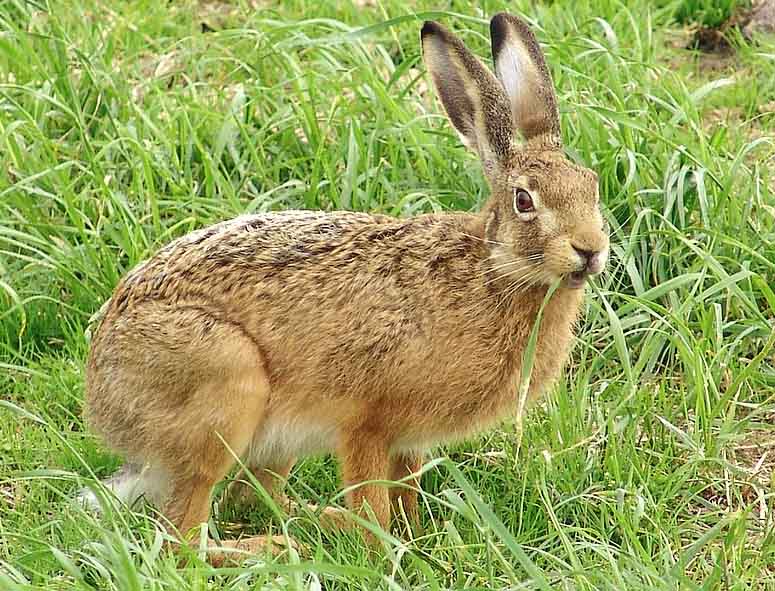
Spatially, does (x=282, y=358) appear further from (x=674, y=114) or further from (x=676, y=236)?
(x=674, y=114)

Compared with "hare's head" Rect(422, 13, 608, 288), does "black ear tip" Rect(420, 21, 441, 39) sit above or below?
above

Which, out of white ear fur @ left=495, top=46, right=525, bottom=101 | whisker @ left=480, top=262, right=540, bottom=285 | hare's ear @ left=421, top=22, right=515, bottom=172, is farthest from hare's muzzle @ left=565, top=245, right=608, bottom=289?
white ear fur @ left=495, top=46, right=525, bottom=101

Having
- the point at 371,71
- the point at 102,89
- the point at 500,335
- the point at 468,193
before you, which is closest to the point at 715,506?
the point at 500,335

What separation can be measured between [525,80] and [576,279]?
857 millimetres

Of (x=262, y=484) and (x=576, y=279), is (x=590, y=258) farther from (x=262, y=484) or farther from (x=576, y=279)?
(x=262, y=484)

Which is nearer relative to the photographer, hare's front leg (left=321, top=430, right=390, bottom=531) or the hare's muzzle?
the hare's muzzle

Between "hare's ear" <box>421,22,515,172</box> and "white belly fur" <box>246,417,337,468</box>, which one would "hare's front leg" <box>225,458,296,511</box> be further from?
"hare's ear" <box>421,22,515,172</box>

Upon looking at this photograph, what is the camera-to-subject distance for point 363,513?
5.00 metres

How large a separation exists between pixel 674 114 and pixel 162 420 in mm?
2605

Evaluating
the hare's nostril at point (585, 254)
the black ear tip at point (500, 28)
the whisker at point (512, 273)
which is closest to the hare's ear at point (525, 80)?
the black ear tip at point (500, 28)

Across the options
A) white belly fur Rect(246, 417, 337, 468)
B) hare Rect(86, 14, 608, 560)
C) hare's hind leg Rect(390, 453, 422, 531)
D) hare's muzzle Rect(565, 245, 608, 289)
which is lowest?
hare's hind leg Rect(390, 453, 422, 531)

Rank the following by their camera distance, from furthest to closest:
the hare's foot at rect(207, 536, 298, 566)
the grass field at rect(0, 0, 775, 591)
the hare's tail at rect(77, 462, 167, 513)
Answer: the hare's tail at rect(77, 462, 167, 513), the hare's foot at rect(207, 536, 298, 566), the grass field at rect(0, 0, 775, 591)

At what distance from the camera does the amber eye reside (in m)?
4.91

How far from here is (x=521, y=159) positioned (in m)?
5.10
